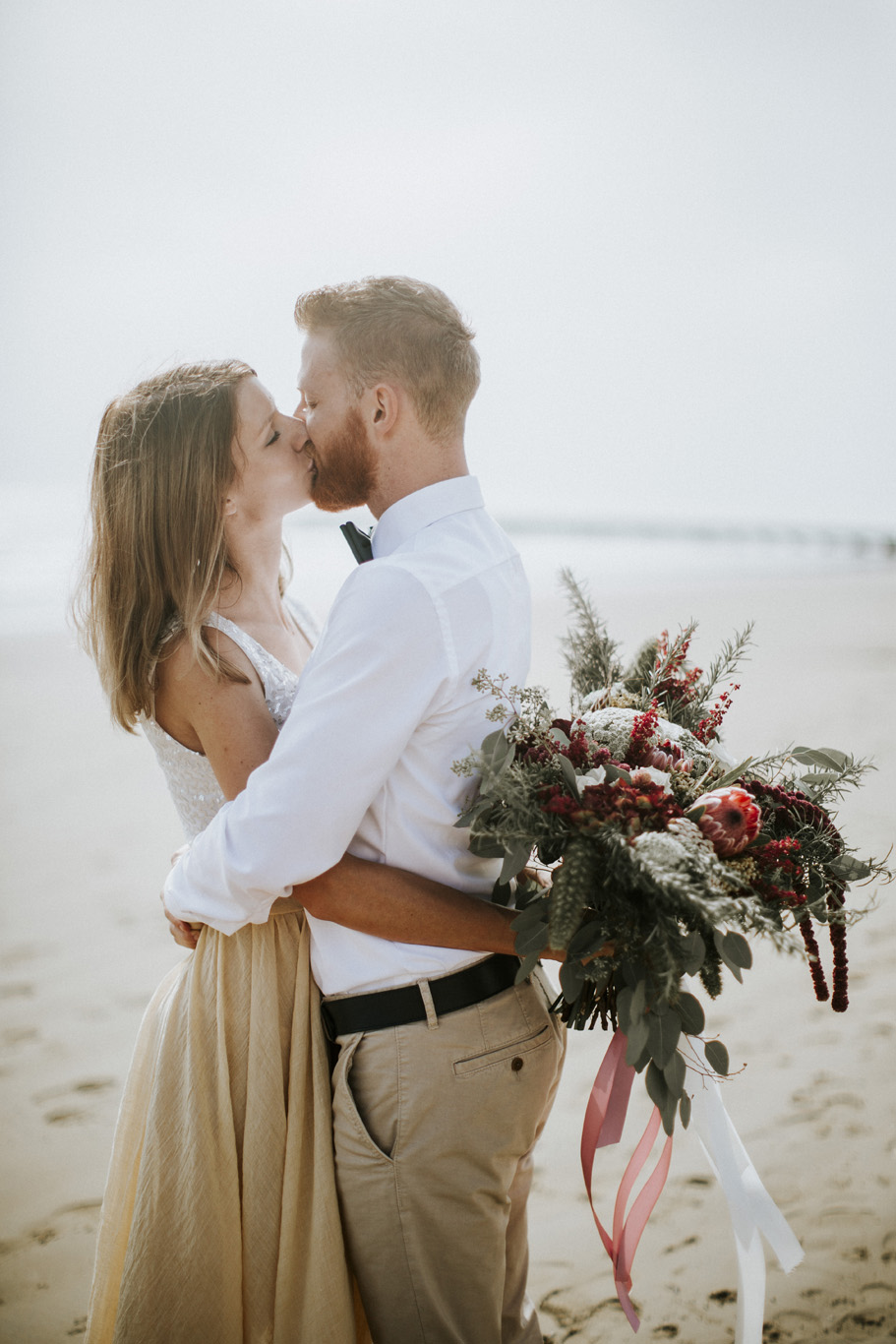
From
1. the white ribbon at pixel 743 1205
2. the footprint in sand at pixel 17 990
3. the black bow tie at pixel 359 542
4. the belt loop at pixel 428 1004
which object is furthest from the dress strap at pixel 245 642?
the footprint in sand at pixel 17 990

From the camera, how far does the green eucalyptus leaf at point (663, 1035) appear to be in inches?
67.8

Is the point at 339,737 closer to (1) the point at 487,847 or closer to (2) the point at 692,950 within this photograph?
(1) the point at 487,847

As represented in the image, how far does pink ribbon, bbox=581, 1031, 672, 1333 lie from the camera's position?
6.61 ft

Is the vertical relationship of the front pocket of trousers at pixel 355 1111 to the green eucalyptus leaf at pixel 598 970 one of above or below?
below

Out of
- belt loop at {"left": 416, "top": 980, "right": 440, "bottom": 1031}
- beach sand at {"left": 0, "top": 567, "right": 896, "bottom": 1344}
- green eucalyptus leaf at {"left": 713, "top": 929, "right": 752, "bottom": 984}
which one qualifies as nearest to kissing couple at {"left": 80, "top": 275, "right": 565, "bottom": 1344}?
belt loop at {"left": 416, "top": 980, "right": 440, "bottom": 1031}

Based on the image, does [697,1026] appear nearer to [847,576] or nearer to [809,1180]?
[809,1180]

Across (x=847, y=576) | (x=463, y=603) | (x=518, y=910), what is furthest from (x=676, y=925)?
(x=847, y=576)

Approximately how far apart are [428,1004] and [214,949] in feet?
1.74

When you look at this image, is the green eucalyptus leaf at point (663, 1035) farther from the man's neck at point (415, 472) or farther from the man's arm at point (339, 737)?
the man's neck at point (415, 472)

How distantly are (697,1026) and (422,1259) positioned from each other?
728mm

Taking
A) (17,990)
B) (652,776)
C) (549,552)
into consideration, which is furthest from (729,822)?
(549,552)

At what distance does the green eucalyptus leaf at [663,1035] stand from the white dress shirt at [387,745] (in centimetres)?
40

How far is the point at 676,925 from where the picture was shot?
1.62 metres

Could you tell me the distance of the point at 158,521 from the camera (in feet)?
7.23
